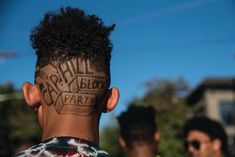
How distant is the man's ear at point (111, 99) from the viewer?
2237 millimetres

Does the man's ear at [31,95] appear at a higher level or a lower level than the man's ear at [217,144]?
higher

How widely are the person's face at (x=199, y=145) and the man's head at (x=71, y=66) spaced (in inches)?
120

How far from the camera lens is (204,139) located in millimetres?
5215

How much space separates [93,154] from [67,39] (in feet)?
1.86

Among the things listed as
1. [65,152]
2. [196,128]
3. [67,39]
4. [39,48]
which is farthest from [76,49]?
[196,128]

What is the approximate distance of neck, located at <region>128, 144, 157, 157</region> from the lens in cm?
420

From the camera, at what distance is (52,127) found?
6.76 ft

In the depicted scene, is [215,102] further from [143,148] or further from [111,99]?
[111,99]

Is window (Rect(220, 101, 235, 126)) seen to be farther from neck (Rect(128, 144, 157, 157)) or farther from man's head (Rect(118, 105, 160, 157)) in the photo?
neck (Rect(128, 144, 157, 157))

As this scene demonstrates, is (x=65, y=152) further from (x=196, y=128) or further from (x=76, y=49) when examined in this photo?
(x=196, y=128)

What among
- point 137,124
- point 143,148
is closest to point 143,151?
point 143,148

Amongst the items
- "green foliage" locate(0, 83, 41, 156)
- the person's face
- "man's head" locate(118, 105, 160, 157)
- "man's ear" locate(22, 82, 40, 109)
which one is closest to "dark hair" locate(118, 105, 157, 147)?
"man's head" locate(118, 105, 160, 157)

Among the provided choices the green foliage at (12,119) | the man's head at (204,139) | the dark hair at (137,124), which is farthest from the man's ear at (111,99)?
the green foliage at (12,119)

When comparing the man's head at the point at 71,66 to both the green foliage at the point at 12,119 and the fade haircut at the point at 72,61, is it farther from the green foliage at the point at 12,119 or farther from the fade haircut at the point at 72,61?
the green foliage at the point at 12,119
